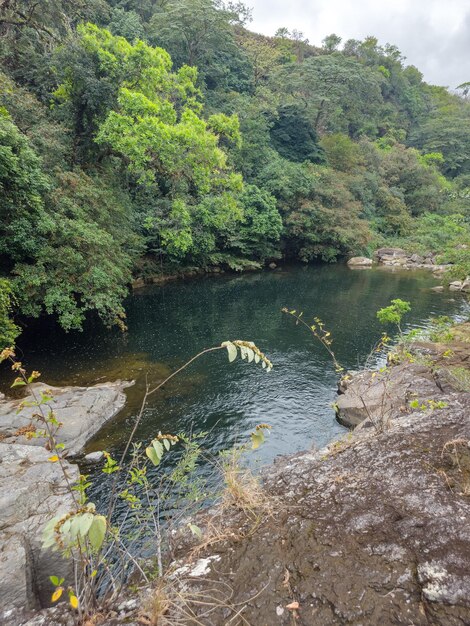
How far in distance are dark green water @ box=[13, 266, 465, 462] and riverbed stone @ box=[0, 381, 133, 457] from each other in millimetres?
342

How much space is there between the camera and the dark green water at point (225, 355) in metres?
9.22

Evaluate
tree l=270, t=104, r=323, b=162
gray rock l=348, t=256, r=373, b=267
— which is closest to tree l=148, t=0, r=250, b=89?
tree l=270, t=104, r=323, b=162

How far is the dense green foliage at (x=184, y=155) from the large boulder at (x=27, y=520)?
16.7 ft

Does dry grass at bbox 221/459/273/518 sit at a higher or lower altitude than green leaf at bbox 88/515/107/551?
lower

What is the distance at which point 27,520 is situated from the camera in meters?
5.21

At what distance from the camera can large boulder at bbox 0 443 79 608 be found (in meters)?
4.07

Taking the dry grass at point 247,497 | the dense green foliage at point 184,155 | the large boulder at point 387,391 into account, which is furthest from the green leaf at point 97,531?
the dense green foliage at point 184,155

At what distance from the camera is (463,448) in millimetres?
4352

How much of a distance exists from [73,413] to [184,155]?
48.7ft

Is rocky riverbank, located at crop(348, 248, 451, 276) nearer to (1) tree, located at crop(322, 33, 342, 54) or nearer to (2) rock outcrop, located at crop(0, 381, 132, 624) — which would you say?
(2) rock outcrop, located at crop(0, 381, 132, 624)

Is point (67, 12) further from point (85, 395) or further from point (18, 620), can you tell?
point (18, 620)

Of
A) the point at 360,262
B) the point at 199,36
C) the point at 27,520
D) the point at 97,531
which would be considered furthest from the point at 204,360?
the point at 199,36

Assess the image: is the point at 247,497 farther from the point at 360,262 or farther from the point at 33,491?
the point at 360,262

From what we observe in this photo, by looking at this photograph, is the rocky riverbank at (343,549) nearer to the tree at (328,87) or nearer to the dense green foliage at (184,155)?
the dense green foliage at (184,155)
